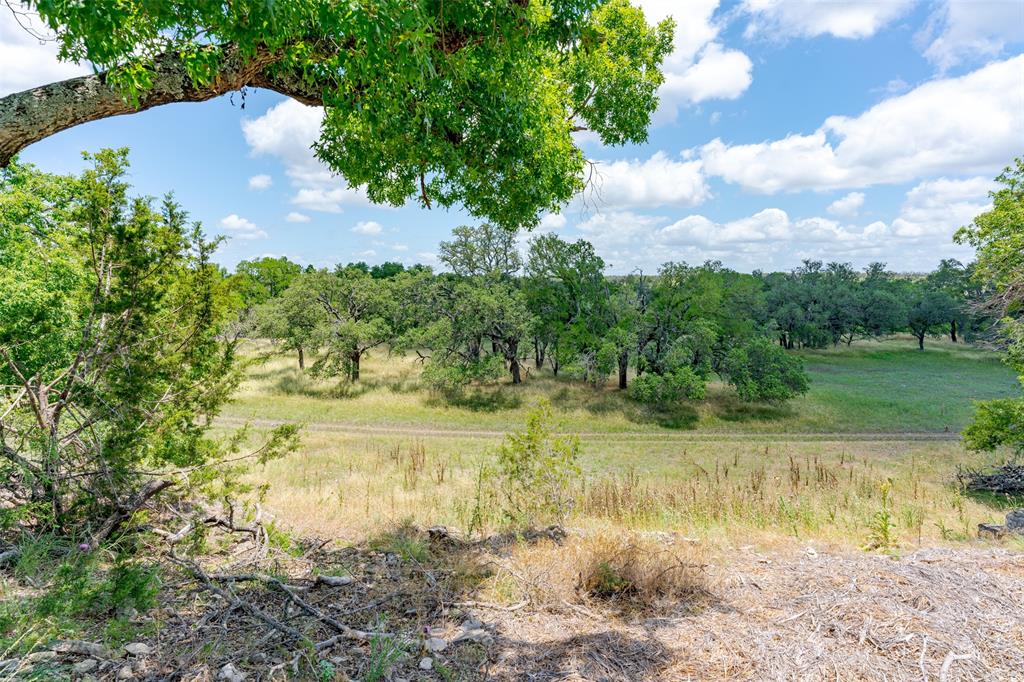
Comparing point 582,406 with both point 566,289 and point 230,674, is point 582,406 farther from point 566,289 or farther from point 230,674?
point 230,674

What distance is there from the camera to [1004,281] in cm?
1484

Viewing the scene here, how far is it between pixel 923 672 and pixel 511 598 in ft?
9.65

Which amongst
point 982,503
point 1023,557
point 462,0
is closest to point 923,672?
point 1023,557

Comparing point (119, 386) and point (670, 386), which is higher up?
point (119, 386)

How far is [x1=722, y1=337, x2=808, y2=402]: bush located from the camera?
27.5 metres

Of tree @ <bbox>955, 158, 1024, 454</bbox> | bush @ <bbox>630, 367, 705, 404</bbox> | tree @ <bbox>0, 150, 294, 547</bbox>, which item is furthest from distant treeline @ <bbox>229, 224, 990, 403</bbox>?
tree @ <bbox>0, 150, 294, 547</bbox>

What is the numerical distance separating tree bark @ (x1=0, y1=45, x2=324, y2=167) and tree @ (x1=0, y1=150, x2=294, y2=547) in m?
1.31

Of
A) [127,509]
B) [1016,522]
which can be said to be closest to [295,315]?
[127,509]

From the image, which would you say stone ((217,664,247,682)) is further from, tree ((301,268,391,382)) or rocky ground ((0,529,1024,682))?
tree ((301,268,391,382))

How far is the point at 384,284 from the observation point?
1390 inches

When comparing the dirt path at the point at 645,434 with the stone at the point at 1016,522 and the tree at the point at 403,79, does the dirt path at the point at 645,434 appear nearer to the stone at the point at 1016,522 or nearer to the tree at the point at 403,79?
the stone at the point at 1016,522

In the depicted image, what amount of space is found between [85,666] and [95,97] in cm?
373

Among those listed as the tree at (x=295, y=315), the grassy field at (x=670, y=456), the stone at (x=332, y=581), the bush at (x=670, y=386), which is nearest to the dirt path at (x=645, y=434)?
the grassy field at (x=670, y=456)

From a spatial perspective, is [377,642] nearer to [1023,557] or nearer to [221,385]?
[221,385]
